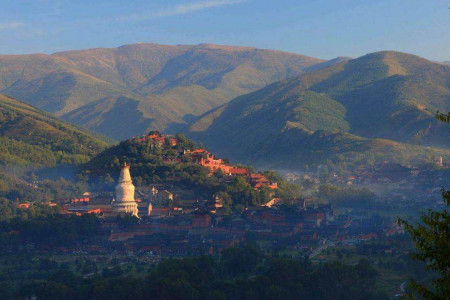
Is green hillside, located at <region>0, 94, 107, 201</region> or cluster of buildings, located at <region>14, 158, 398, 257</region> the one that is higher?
green hillside, located at <region>0, 94, 107, 201</region>

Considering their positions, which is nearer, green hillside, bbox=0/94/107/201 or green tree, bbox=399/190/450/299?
green tree, bbox=399/190/450/299

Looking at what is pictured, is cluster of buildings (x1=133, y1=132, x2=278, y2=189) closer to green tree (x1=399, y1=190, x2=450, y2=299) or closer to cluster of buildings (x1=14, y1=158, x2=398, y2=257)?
cluster of buildings (x1=14, y1=158, x2=398, y2=257)

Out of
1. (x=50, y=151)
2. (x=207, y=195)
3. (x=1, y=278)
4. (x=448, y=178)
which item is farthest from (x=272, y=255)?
(x=50, y=151)

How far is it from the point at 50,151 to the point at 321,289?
99.9 m

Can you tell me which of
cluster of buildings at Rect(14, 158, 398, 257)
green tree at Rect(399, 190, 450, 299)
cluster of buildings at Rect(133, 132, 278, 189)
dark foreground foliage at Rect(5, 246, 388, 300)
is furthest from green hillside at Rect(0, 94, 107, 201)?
green tree at Rect(399, 190, 450, 299)

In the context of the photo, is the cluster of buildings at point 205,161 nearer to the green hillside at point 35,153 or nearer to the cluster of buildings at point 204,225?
the cluster of buildings at point 204,225

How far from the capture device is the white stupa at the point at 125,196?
114 meters

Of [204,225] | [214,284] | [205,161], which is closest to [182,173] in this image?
[205,161]

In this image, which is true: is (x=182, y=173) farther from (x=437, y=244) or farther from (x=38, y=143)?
(x=437, y=244)

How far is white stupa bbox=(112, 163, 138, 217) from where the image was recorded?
113688mm

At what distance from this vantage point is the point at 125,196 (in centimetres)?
11525

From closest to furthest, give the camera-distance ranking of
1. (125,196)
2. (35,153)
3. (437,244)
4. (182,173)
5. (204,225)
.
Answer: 1. (437,244)
2. (204,225)
3. (125,196)
4. (182,173)
5. (35,153)

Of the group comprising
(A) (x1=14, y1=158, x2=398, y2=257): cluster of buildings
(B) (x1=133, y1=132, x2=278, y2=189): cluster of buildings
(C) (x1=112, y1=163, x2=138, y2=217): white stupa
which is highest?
(B) (x1=133, y1=132, x2=278, y2=189): cluster of buildings

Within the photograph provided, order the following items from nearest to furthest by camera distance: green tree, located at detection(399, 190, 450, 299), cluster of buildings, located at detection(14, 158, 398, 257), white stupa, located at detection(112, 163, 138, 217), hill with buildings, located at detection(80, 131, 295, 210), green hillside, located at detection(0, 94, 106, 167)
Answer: green tree, located at detection(399, 190, 450, 299)
cluster of buildings, located at detection(14, 158, 398, 257)
white stupa, located at detection(112, 163, 138, 217)
hill with buildings, located at detection(80, 131, 295, 210)
green hillside, located at detection(0, 94, 106, 167)
